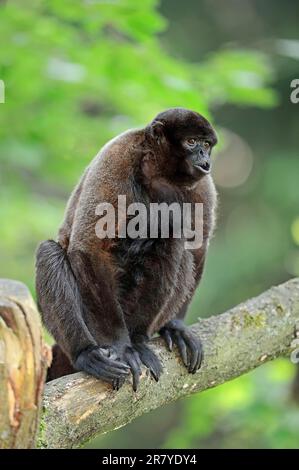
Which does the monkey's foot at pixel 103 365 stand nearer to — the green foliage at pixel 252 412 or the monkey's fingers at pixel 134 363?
the monkey's fingers at pixel 134 363

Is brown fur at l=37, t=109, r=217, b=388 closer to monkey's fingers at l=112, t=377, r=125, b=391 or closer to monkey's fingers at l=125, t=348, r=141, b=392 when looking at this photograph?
monkey's fingers at l=125, t=348, r=141, b=392

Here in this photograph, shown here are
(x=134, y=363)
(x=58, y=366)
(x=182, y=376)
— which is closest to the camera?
(x=134, y=363)

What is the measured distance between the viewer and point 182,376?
525 centimetres

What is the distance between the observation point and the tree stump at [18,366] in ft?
11.2

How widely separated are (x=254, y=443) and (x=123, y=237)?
22.4ft

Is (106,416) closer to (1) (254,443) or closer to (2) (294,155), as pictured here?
(1) (254,443)

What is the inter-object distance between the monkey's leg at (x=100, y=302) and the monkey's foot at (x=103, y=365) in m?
0.17

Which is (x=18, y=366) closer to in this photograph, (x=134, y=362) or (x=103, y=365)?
(x=103, y=365)

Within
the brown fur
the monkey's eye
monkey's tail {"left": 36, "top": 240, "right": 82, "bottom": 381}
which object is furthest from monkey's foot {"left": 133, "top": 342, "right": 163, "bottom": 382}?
the monkey's eye

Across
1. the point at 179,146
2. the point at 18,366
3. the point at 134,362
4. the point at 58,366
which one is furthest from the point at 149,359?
the point at 18,366

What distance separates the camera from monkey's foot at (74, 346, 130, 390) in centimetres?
474

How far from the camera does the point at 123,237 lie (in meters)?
5.45

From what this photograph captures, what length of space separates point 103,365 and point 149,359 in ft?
1.47

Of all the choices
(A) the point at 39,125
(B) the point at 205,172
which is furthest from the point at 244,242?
(B) the point at 205,172
